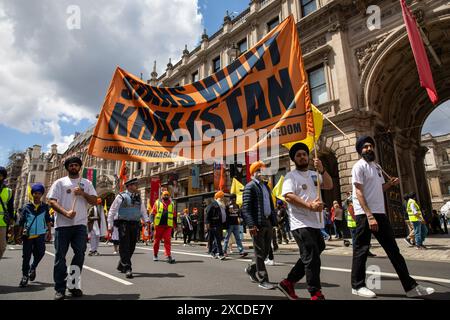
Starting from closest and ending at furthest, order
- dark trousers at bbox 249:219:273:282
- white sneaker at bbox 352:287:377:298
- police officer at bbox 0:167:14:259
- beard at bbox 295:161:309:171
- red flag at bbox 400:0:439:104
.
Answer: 1. white sneaker at bbox 352:287:377:298
2. beard at bbox 295:161:309:171
3. dark trousers at bbox 249:219:273:282
4. police officer at bbox 0:167:14:259
5. red flag at bbox 400:0:439:104

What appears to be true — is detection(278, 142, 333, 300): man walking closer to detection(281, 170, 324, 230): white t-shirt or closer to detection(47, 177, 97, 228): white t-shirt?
detection(281, 170, 324, 230): white t-shirt

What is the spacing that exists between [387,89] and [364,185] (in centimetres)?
1629

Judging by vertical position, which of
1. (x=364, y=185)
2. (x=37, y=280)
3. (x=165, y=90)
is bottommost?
(x=37, y=280)

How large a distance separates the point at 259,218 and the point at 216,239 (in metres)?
4.65

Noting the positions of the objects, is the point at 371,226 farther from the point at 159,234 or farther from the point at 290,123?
the point at 159,234

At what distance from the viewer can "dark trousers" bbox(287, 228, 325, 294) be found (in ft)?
10.5

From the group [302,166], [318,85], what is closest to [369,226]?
[302,166]

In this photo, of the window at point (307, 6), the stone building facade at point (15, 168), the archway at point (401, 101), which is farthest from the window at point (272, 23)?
the stone building facade at point (15, 168)

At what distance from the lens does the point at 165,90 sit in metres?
5.63

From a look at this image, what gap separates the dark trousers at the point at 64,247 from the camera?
12.7 ft

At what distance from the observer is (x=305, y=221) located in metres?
3.46

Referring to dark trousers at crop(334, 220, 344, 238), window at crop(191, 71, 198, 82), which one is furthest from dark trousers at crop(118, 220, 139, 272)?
window at crop(191, 71, 198, 82)

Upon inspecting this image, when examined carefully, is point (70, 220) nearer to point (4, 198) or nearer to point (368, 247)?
point (4, 198)
